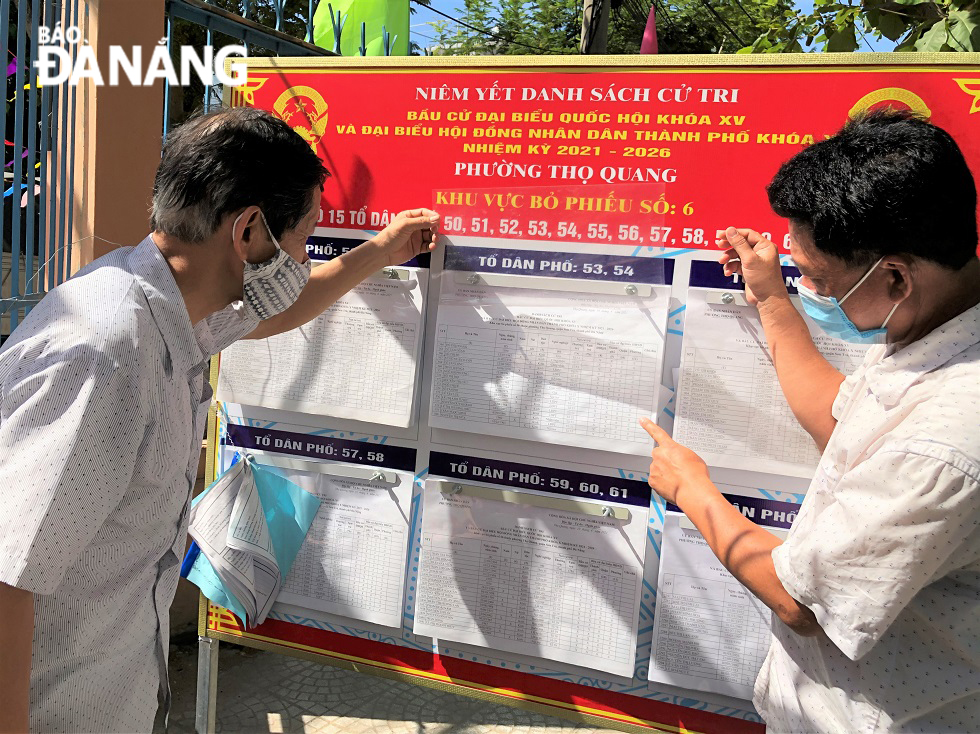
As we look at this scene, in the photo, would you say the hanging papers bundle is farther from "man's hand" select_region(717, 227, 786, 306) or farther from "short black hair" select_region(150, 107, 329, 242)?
"man's hand" select_region(717, 227, 786, 306)

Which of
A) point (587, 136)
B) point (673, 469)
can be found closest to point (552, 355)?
point (673, 469)

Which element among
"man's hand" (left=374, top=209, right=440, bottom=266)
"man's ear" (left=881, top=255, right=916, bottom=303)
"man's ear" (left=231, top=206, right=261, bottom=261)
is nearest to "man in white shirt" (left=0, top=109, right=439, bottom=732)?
"man's ear" (left=231, top=206, right=261, bottom=261)

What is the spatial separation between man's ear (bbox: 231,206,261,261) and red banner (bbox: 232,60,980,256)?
0.60 meters

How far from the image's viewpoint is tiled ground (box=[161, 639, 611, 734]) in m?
3.17

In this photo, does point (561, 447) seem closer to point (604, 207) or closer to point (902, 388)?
point (604, 207)

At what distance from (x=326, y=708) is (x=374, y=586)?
1.49 metres

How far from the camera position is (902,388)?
126 centimetres

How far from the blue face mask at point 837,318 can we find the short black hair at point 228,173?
1.03 metres

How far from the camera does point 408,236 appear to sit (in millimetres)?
2020

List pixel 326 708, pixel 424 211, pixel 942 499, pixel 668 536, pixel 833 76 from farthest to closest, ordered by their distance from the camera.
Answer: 1. pixel 326 708
2. pixel 424 211
3. pixel 668 536
4. pixel 833 76
5. pixel 942 499

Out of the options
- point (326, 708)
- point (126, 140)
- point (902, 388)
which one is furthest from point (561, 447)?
point (126, 140)

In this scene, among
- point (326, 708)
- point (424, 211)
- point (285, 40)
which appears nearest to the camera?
point (424, 211)

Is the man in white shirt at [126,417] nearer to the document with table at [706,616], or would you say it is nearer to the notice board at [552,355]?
the notice board at [552,355]

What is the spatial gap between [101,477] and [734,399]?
1322mm
